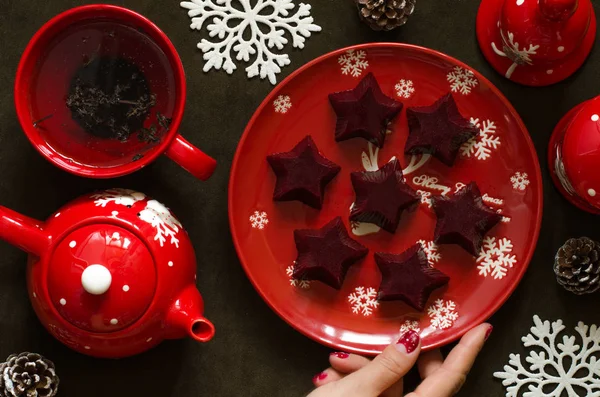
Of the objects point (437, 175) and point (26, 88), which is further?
point (437, 175)

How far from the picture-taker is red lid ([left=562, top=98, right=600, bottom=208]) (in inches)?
45.6

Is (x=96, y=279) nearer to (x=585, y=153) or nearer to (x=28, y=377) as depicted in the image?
(x=28, y=377)

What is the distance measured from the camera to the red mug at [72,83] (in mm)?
1229

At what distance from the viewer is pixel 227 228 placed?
142 cm

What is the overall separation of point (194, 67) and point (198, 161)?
285 millimetres

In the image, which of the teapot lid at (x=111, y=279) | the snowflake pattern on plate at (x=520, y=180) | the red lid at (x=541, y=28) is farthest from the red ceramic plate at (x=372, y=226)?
the teapot lid at (x=111, y=279)

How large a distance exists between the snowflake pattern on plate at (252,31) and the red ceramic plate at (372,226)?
0.28 ft

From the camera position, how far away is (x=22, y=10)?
1396mm

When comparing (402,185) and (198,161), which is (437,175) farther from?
(198,161)

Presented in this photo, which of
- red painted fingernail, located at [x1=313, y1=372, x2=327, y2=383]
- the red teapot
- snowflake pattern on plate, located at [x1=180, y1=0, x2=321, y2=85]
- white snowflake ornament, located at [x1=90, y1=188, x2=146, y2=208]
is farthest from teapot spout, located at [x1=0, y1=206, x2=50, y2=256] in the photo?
red painted fingernail, located at [x1=313, y1=372, x2=327, y2=383]

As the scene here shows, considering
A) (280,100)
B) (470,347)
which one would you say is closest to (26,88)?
(280,100)

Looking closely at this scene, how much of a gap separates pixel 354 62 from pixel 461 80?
0.72 ft

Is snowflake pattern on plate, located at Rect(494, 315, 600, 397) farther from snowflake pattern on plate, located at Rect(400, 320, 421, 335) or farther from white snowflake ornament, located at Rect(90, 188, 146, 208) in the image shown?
white snowflake ornament, located at Rect(90, 188, 146, 208)

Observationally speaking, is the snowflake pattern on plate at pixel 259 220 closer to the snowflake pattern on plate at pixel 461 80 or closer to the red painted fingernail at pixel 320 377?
the red painted fingernail at pixel 320 377
